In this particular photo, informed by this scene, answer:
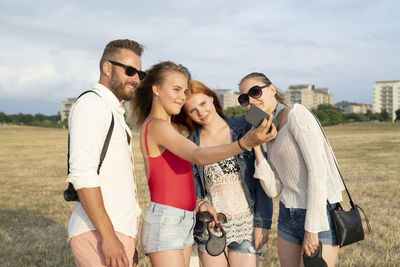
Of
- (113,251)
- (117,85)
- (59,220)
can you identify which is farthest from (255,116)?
(59,220)

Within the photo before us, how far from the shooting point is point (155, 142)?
307 cm

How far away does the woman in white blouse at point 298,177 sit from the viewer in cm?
287

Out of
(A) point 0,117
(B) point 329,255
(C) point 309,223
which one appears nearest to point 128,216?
(C) point 309,223

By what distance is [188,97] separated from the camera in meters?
3.95

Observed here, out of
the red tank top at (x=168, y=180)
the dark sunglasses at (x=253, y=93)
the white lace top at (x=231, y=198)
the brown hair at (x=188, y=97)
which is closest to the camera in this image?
the red tank top at (x=168, y=180)

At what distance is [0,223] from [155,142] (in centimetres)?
682

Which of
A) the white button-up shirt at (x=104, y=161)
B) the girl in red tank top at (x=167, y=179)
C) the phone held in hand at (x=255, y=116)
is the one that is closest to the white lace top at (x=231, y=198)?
the girl in red tank top at (x=167, y=179)

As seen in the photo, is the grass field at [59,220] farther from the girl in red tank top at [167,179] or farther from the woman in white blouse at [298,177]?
the girl in red tank top at [167,179]

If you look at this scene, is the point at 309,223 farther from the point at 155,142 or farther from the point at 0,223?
the point at 0,223

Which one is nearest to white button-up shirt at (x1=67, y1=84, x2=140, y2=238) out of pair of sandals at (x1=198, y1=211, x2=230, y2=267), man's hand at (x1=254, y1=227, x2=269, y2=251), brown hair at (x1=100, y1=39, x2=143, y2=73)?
brown hair at (x1=100, y1=39, x2=143, y2=73)

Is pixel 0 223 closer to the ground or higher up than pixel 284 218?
closer to the ground

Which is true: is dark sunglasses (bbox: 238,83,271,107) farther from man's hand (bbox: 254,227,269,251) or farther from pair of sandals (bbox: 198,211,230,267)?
man's hand (bbox: 254,227,269,251)

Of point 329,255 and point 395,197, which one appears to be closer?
point 329,255

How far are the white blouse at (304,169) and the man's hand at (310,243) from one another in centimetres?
5
